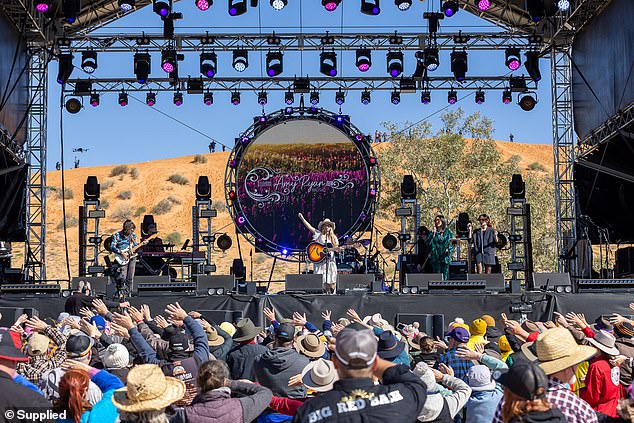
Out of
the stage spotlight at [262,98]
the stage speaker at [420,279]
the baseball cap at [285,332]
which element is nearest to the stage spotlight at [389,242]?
the stage speaker at [420,279]

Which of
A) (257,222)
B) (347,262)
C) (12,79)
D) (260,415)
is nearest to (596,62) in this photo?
(347,262)

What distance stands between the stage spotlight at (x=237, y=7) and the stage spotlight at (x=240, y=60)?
8.27 ft

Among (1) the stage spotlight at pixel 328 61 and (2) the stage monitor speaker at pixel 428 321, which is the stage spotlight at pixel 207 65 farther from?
(2) the stage monitor speaker at pixel 428 321

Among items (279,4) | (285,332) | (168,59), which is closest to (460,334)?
(285,332)

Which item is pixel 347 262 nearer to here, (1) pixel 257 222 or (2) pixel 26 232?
(1) pixel 257 222

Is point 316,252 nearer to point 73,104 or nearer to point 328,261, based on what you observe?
point 328,261

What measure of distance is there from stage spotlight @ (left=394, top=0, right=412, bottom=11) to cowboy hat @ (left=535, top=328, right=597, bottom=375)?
14497mm

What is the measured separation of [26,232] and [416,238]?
858 centimetres

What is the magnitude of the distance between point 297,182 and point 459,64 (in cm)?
461

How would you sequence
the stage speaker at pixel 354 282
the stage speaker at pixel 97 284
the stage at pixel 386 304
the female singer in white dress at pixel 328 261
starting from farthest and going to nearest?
the female singer in white dress at pixel 328 261 → the stage speaker at pixel 354 282 → the stage speaker at pixel 97 284 → the stage at pixel 386 304

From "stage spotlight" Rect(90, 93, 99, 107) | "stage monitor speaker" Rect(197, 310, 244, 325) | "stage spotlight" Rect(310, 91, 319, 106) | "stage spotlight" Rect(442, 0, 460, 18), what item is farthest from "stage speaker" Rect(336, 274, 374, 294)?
"stage spotlight" Rect(90, 93, 99, 107)

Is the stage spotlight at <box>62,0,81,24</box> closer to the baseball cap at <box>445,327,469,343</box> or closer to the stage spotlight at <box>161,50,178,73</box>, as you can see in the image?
the stage spotlight at <box>161,50,178,73</box>

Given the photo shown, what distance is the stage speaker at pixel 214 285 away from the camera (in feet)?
51.6

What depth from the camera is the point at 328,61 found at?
68.4 ft
